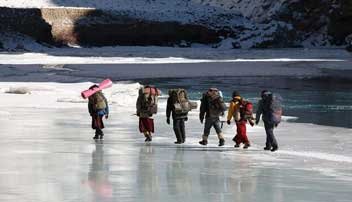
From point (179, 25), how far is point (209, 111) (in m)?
64.3

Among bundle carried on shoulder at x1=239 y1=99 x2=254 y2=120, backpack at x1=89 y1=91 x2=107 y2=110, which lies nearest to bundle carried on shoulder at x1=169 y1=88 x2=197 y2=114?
bundle carried on shoulder at x1=239 y1=99 x2=254 y2=120

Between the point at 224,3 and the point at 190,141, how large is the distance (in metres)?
71.7

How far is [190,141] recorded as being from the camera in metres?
17.5

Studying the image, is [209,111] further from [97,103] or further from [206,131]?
[97,103]

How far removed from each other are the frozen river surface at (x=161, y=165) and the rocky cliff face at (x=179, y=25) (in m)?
56.3

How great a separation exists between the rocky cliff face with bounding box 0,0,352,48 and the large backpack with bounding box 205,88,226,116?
192ft

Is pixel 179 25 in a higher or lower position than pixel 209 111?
lower

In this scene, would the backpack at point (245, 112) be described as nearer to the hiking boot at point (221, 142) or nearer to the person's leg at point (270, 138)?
the person's leg at point (270, 138)

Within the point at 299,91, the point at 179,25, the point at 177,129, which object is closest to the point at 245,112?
the point at 177,129

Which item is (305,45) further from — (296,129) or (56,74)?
(296,129)

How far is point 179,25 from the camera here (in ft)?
264

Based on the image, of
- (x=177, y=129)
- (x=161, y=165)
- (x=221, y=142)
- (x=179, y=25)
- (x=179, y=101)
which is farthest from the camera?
(x=179, y=25)

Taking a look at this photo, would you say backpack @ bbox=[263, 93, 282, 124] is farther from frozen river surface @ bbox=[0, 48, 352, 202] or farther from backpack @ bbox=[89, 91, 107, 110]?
backpack @ bbox=[89, 91, 107, 110]

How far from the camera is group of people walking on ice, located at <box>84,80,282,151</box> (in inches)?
632
